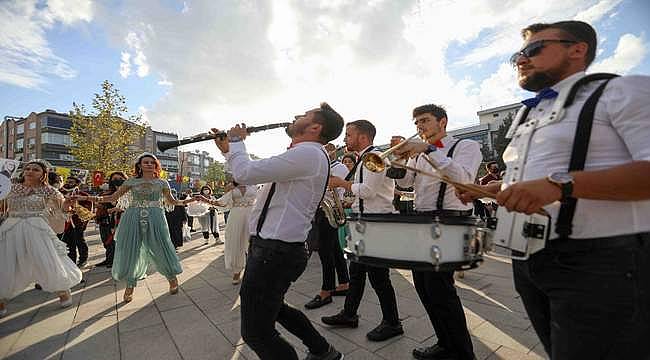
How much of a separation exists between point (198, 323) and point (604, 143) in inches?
165

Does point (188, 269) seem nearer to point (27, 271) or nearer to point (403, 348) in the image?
point (27, 271)

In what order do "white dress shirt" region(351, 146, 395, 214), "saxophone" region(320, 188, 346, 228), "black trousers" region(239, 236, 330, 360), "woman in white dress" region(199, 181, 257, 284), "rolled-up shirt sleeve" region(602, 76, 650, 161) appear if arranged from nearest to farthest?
"rolled-up shirt sleeve" region(602, 76, 650, 161) < "black trousers" region(239, 236, 330, 360) < "white dress shirt" region(351, 146, 395, 214) < "saxophone" region(320, 188, 346, 228) < "woman in white dress" region(199, 181, 257, 284)

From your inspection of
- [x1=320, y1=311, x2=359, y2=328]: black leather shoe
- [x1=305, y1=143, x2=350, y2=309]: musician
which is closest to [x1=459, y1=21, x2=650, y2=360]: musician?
[x1=320, y1=311, x2=359, y2=328]: black leather shoe

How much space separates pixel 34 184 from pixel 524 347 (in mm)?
6798

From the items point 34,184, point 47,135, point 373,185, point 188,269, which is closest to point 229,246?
point 188,269

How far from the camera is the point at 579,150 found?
4.21 ft

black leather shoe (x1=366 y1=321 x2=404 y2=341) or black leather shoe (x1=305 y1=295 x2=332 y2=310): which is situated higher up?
black leather shoe (x1=366 y1=321 x2=404 y2=341)

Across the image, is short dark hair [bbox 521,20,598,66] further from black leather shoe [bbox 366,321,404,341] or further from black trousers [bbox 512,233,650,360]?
black leather shoe [bbox 366,321,404,341]

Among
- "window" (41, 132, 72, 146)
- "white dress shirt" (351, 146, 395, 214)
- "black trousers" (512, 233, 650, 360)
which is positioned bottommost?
"black trousers" (512, 233, 650, 360)

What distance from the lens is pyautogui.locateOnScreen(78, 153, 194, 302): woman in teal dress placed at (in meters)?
4.91

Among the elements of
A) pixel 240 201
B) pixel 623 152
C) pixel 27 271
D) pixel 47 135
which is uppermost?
pixel 47 135

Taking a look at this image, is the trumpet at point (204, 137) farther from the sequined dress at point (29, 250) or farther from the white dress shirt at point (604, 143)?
the sequined dress at point (29, 250)

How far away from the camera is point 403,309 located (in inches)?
162

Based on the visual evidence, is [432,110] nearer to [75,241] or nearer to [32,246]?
[32,246]
